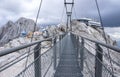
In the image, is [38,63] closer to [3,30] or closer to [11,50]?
[11,50]

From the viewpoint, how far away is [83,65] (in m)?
6.13

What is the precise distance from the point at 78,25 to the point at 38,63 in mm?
37297

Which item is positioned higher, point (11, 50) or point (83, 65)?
point (11, 50)

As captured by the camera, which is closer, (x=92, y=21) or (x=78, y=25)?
(x=78, y=25)

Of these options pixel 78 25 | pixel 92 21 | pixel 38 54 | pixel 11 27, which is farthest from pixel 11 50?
pixel 11 27

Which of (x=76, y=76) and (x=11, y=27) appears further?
(x=11, y=27)

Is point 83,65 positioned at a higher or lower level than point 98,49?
lower

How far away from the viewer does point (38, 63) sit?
3512 mm

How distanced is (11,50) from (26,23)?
51280 mm

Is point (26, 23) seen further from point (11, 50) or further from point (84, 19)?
point (11, 50)

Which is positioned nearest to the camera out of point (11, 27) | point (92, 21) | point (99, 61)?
point (99, 61)

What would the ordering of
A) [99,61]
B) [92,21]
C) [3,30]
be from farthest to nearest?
[3,30], [92,21], [99,61]

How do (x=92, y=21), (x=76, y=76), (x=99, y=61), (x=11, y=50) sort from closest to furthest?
(x=11, y=50), (x=99, y=61), (x=76, y=76), (x=92, y=21)

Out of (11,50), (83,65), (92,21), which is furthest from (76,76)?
(92,21)
